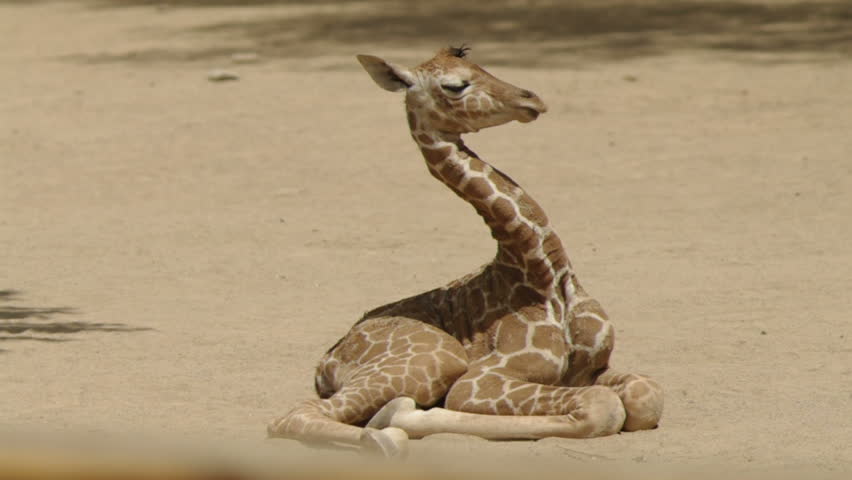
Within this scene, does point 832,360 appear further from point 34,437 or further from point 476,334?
point 34,437

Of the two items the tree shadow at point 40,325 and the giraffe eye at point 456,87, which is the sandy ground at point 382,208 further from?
the giraffe eye at point 456,87

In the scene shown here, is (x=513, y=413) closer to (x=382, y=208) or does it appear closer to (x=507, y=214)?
(x=507, y=214)

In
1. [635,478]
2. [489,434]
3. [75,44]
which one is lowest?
[75,44]

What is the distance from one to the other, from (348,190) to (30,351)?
4.66m

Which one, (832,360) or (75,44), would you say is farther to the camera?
(75,44)

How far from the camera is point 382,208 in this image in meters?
10.5

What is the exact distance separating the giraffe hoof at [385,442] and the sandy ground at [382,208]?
147 mm

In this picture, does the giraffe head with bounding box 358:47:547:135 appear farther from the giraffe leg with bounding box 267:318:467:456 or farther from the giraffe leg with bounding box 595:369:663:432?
the giraffe leg with bounding box 595:369:663:432

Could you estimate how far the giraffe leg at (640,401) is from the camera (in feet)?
16.5

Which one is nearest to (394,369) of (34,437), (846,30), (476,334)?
(476,334)

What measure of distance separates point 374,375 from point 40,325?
2.52 meters

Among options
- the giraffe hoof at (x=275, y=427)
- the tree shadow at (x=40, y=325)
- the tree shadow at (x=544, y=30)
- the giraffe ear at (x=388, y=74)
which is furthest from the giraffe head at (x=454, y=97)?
the tree shadow at (x=544, y=30)

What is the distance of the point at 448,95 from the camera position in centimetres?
531

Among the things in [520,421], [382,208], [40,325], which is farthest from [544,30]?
[520,421]
